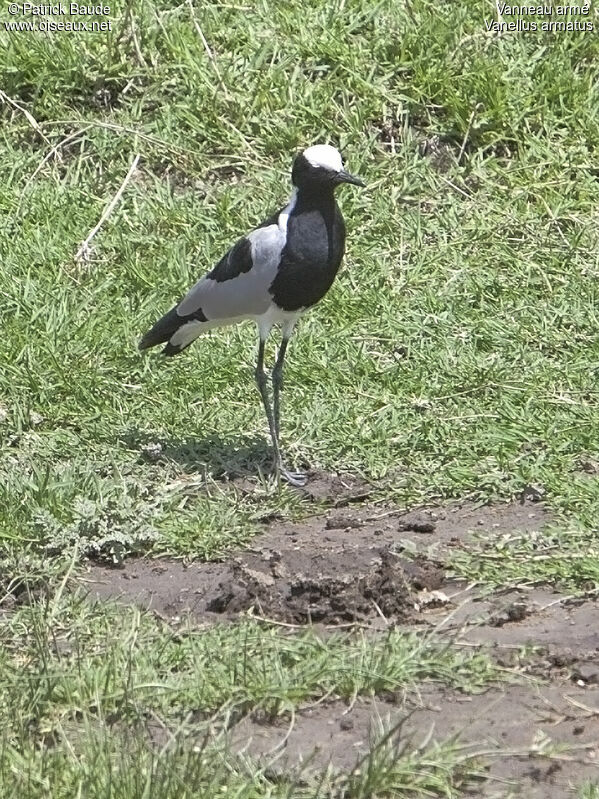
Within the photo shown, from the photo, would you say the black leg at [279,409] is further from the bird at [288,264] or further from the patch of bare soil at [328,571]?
the patch of bare soil at [328,571]

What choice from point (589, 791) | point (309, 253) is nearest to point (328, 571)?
point (589, 791)

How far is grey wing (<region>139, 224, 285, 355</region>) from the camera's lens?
5207mm

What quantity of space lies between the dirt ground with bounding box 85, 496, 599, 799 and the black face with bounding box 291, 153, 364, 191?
3.89 feet

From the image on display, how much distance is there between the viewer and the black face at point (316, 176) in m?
5.12

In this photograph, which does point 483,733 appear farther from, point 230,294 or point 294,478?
point 230,294

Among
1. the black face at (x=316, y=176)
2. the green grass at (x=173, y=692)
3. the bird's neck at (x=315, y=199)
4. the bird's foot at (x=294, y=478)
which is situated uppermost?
the black face at (x=316, y=176)

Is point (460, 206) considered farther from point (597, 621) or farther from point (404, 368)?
point (597, 621)

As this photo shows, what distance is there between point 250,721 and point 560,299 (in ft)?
11.8

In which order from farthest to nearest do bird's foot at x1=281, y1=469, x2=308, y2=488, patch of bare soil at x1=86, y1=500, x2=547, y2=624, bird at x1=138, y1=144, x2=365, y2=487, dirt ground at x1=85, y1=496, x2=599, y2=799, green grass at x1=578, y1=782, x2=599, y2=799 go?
bird at x1=138, y1=144, x2=365, y2=487 → bird's foot at x1=281, y1=469, x2=308, y2=488 → patch of bare soil at x1=86, y1=500, x2=547, y2=624 → dirt ground at x1=85, y1=496, x2=599, y2=799 → green grass at x1=578, y1=782, x2=599, y2=799

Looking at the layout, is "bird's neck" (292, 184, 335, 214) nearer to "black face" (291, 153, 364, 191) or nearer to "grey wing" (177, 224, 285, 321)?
"black face" (291, 153, 364, 191)

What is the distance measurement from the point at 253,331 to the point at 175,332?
31.1 inches

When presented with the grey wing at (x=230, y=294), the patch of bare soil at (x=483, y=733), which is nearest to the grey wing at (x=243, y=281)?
the grey wing at (x=230, y=294)

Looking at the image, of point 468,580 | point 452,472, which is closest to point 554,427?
point 452,472

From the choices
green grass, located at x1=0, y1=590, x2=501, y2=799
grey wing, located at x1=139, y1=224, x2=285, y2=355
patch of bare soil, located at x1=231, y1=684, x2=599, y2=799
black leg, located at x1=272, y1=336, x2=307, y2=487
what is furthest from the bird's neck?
patch of bare soil, located at x1=231, y1=684, x2=599, y2=799
